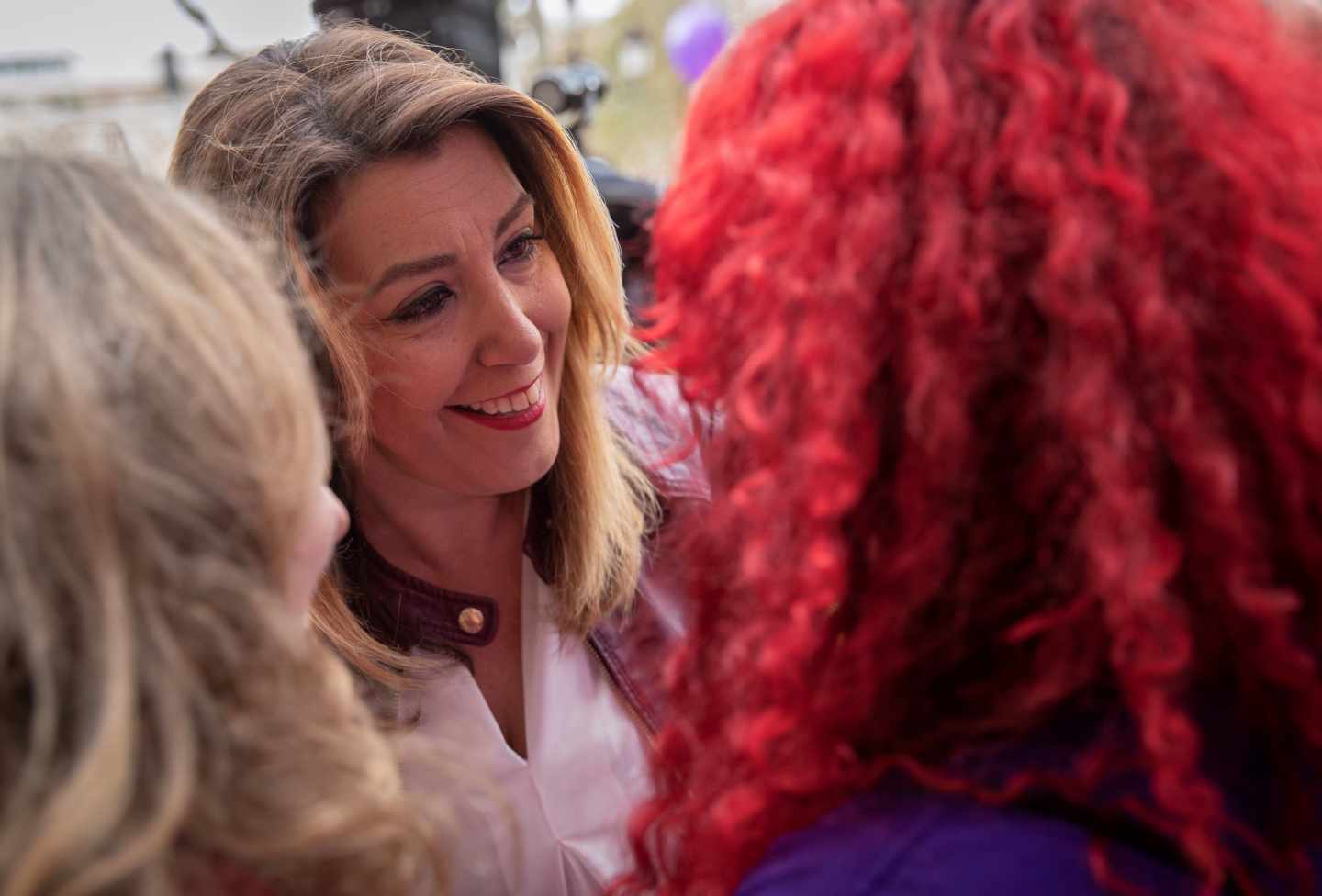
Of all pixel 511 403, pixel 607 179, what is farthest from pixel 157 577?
pixel 607 179

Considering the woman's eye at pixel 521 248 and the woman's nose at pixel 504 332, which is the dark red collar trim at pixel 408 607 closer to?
the woman's nose at pixel 504 332

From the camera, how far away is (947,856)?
756 mm

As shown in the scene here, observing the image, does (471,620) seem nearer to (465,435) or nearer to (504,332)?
(465,435)

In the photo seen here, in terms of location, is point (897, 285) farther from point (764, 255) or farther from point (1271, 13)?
point (1271, 13)

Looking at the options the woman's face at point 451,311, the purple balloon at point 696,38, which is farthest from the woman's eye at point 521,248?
the purple balloon at point 696,38

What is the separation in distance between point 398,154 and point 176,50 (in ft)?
12.2

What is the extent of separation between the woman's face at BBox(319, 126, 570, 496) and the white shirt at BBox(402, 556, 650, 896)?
303 millimetres

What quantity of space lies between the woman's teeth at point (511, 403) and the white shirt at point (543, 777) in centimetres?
34

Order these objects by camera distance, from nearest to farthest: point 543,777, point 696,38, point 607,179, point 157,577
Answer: point 157,577, point 543,777, point 607,179, point 696,38

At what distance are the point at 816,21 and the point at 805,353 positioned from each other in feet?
0.84

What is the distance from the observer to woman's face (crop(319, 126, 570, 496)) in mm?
1510

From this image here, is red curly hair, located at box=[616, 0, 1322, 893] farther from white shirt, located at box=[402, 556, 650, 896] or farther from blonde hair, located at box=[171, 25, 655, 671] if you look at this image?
blonde hair, located at box=[171, 25, 655, 671]

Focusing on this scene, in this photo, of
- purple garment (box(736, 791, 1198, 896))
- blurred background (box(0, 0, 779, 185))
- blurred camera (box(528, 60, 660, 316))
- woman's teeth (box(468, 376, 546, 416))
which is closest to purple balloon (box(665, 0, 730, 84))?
blurred background (box(0, 0, 779, 185))

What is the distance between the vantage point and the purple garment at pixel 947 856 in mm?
737
